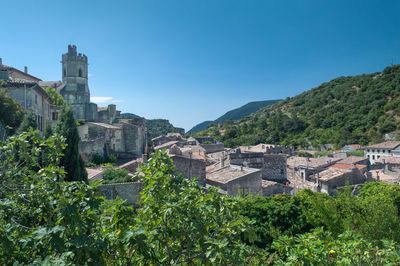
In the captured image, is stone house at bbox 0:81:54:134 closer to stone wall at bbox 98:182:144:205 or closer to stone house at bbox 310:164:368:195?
stone wall at bbox 98:182:144:205

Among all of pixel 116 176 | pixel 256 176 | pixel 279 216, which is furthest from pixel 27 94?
pixel 279 216

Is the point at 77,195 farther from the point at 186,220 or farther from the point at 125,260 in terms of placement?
the point at 186,220

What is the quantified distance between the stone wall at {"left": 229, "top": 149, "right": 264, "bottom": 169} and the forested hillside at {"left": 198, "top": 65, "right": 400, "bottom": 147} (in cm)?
6010

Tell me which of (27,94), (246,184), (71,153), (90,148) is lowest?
(246,184)

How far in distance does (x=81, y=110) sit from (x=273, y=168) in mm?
37897

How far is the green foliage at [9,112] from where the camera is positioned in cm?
1712

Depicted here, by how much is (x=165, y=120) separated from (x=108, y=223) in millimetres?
132363

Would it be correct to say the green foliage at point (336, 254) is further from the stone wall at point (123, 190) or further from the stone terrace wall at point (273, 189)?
the stone terrace wall at point (273, 189)

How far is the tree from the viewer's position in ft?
54.5

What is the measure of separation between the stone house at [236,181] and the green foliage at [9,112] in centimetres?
1416

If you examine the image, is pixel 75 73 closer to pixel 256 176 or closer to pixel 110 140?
pixel 110 140

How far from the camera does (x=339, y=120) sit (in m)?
83.0

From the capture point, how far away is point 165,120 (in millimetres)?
134750

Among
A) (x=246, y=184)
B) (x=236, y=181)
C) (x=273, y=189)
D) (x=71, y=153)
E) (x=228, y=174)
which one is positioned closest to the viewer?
(x=236, y=181)
